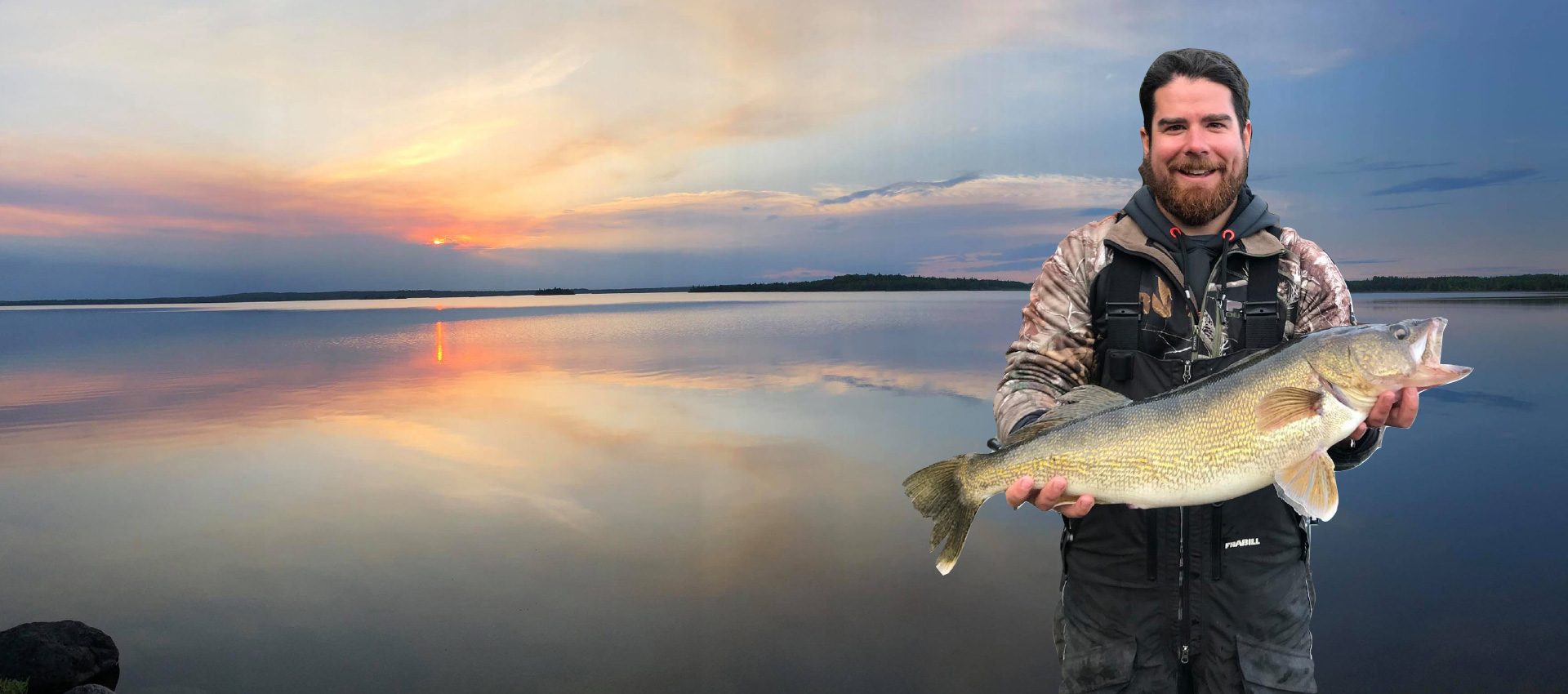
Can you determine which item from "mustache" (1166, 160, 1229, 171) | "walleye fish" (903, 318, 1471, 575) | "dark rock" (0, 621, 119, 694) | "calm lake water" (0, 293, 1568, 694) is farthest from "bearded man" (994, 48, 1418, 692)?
"dark rock" (0, 621, 119, 694)

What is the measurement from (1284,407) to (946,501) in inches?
58.1

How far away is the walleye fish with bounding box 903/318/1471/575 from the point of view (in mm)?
3340

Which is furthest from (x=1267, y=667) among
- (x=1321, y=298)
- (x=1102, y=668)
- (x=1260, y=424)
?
(x=1321, y=298)

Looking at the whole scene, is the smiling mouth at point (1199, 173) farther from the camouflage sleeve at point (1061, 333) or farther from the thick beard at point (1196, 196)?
the camouflage sleeve at point (1061, 333)

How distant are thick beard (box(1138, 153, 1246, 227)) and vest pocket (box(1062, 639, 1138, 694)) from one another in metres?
2.02

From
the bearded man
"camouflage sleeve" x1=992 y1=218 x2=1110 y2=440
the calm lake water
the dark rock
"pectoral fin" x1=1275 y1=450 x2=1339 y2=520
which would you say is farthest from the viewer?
the calm lake water

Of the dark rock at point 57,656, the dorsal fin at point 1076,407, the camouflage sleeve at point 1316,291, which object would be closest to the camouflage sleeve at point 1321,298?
the camouflage sleeve at point 1316,291

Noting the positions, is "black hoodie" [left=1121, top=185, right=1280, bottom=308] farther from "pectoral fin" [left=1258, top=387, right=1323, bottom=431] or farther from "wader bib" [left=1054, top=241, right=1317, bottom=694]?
"pectoral fin" [left=1258, top=387, right=1323, bottom=431]

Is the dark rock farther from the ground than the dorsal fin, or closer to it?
closer to it

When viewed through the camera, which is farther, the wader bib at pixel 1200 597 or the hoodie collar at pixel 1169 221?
the hoodie collar at pixel 1169 221

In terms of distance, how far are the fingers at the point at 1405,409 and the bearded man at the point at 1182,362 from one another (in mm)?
13

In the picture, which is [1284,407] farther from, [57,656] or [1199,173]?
[57,656]

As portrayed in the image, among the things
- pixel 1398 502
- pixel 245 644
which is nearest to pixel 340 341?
pixel 245 644

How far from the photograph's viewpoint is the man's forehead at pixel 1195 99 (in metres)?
3.82
